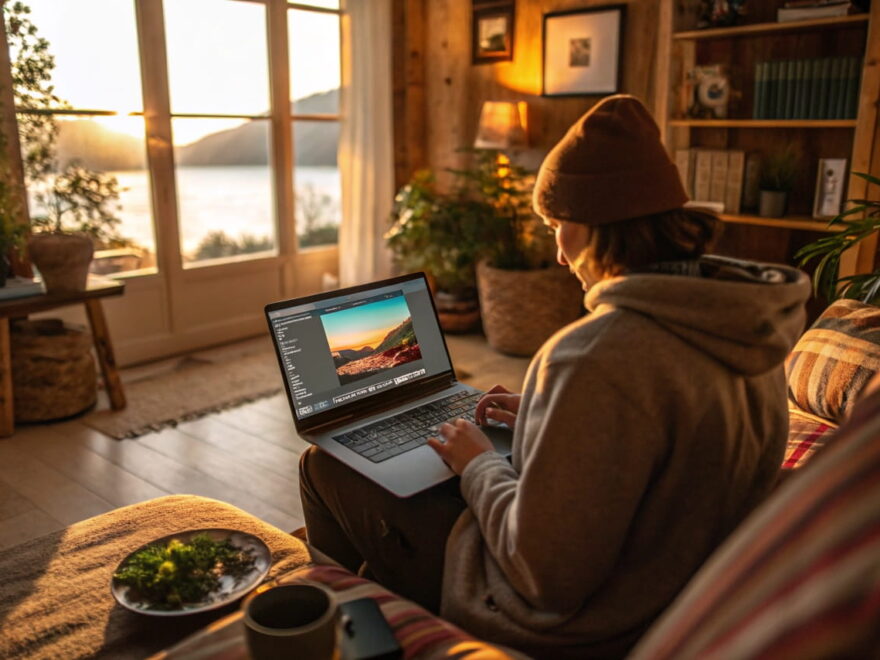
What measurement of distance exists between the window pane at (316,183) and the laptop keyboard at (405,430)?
3.25 meters

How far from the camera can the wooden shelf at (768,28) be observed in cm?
296

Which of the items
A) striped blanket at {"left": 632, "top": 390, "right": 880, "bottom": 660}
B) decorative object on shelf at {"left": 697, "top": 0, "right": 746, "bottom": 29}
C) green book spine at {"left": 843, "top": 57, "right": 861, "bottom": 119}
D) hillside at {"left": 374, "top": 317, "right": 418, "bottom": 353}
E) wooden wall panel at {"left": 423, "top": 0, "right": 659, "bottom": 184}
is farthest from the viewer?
wooden wall panel at {"left": 423, "top": 0, "right": 659, "bottom": 184}

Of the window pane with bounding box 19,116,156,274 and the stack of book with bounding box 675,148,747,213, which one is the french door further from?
the stack of book with bounding box 675,148,747,213

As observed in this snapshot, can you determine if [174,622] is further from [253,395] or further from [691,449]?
[253,395]

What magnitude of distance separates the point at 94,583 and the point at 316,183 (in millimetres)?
3785

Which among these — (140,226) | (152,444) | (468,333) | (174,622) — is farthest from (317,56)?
(174,622)

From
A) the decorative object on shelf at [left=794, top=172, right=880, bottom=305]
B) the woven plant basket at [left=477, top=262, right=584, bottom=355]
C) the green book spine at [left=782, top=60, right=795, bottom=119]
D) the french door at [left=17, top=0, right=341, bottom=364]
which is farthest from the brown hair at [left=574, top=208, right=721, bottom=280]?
the french door at [left=17, top=0, right=341, bottom=364]

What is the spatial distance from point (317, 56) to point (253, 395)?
2.20 metres

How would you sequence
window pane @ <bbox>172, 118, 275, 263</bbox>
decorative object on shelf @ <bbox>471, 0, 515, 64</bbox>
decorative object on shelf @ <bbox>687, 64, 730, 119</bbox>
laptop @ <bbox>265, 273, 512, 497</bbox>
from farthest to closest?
decorative object on shelf @ <bbox>471, 0, 515, 64</bbox> < window pane @ <bbox>172, 118, 275, 263</bbox> < decorative object on shelf @ <bbox>687, 64, 730, 119</bbox> < laptop @ <bbox>265, 273, 512, 497</bbox>

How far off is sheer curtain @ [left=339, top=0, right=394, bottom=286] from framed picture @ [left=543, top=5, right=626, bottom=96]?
1029 millimetres

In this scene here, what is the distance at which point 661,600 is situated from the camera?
1.04 m

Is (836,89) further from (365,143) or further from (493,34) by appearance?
(365,143)

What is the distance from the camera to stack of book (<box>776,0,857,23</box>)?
2.99 m

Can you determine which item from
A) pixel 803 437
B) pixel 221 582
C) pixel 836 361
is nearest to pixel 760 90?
pixel 836 361
